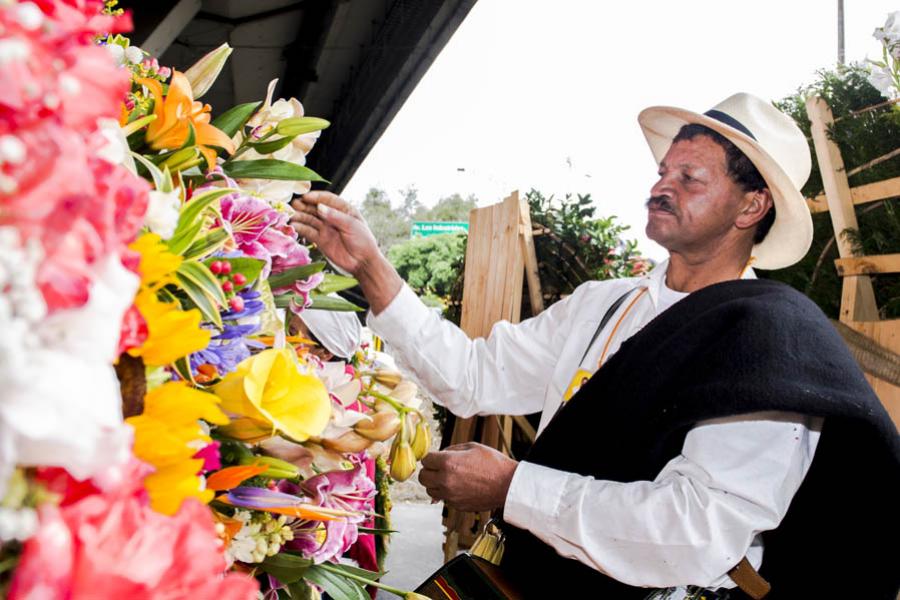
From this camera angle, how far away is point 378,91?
664 centimetres

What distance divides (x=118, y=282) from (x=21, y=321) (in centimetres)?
4

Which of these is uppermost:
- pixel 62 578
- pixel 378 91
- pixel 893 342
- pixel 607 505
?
pixel 378 91

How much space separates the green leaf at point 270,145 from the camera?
0.78 meters

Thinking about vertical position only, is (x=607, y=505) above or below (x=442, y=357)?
below

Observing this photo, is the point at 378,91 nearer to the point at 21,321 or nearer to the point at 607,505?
the point at 607,505

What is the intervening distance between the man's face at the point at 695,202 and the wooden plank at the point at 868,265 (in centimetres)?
76

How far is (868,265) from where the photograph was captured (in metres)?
2.37

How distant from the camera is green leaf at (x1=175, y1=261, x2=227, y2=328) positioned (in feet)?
1.69

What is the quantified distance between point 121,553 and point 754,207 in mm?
1856

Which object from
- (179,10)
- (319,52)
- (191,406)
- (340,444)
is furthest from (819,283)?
(319,52)

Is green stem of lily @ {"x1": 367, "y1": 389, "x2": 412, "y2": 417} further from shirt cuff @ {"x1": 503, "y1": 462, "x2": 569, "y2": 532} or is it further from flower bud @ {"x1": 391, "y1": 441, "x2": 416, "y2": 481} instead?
shirt cuff @ {"x1": 503, "y1": 462, "x2": 569, "y2": 532}

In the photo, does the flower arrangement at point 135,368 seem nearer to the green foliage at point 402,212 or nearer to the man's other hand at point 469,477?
the man's other hand at point 469,477

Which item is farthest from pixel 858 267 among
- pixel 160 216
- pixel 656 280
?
pixel 160 216

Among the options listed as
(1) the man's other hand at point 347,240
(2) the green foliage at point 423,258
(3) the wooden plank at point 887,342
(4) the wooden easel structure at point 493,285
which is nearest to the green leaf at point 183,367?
(1) the man's other hand at point 347,240
